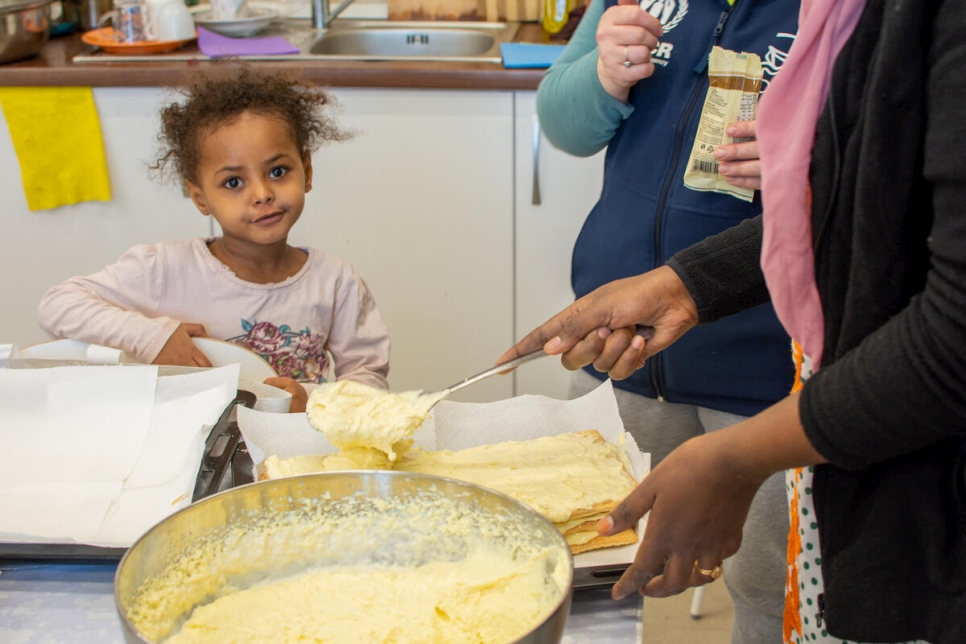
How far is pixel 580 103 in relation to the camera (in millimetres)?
1382

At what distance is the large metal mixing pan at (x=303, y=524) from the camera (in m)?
0.78

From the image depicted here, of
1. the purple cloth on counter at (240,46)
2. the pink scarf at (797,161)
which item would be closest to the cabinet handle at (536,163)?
the purple cloth on counter at (240,46)

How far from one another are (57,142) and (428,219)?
891 millimetres

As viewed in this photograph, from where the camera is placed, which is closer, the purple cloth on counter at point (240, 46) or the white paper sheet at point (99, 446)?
the white paper sheet at point (99, 446)

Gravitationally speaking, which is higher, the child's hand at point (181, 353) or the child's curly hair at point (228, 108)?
the child's curly hair at point (228, 108)

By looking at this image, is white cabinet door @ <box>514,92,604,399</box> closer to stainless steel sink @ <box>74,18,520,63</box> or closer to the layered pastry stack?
stainless steel sink @ <box>74,18,520,63</box>

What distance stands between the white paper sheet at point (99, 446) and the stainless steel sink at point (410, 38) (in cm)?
170

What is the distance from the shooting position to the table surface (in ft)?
2.69

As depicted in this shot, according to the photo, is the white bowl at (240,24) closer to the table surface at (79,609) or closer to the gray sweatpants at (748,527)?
the gray sweatpants at (748,527)

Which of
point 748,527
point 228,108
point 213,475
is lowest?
point 748,527

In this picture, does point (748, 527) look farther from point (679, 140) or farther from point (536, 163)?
point (536, 163)

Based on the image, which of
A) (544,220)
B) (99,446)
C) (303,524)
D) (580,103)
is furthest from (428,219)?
(303,524)

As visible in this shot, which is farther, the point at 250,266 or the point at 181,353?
the point at 250,266

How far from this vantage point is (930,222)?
28.4 inches
